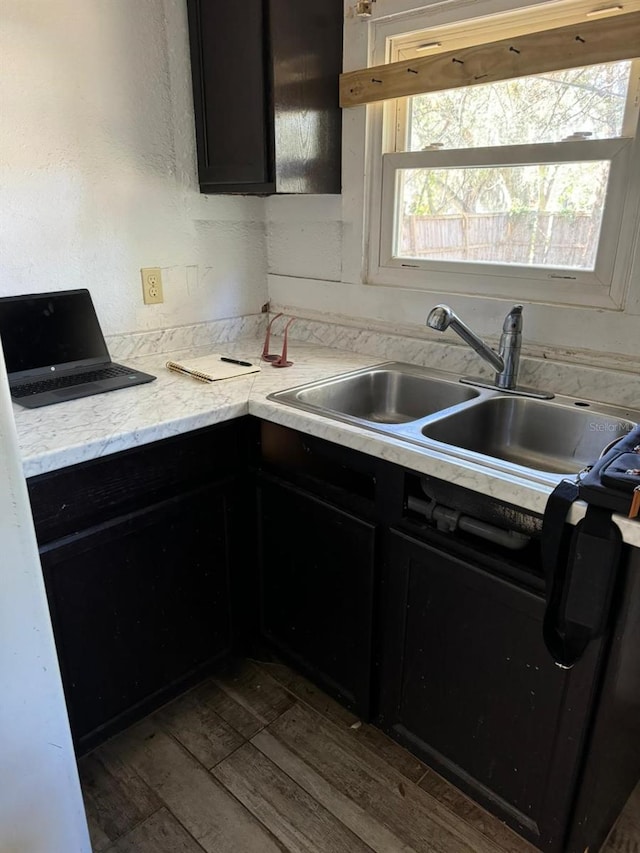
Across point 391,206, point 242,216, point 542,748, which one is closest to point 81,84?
point 242,216

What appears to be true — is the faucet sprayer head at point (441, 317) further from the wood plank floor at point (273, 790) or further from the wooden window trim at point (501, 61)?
the wood plank floor at point (273, 790)

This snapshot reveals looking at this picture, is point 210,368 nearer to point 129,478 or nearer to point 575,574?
point 129,478

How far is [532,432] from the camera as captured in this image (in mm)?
1595

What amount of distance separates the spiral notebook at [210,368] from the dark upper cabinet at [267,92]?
546 mm

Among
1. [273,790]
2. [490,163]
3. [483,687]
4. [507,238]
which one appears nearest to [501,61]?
[490,163]

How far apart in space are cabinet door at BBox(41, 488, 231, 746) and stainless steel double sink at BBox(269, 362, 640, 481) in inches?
17.7

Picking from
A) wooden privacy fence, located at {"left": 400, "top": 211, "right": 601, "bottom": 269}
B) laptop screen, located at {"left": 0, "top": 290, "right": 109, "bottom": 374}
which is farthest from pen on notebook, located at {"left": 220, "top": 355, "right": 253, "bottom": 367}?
wooden privacy fence, located at {"left": 400, "top": 211, "right": 601, "bottom": 269}

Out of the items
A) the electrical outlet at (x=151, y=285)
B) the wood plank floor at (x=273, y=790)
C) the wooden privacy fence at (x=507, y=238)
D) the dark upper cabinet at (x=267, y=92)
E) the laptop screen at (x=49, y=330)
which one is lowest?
the wood plank floor at (x=273, y=790)

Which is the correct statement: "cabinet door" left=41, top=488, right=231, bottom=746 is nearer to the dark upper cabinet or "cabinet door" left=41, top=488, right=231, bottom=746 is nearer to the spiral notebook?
the spiral notebook

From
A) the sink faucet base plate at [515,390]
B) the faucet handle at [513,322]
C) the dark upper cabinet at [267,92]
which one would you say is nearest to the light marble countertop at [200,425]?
the sink faucet base plate at [515,390]

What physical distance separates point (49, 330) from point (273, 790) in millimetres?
1383

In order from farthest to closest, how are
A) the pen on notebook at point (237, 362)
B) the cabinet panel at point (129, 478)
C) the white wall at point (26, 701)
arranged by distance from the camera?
the pen on notebook at point (237, 362) → the cabinet panel at point (129, 478) → the white wall at point (26, 701)

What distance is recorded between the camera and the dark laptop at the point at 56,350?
160 centimetres

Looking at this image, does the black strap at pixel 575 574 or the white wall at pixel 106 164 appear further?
the white wall at pixel 106 164
